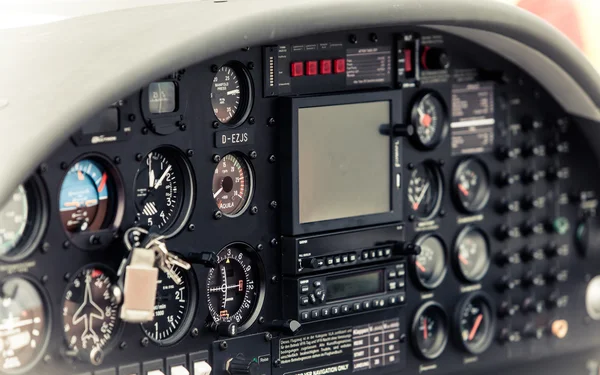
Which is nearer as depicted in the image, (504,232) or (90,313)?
(90,313)

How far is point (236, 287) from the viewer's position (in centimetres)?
416

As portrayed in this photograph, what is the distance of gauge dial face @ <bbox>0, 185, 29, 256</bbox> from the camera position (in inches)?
137

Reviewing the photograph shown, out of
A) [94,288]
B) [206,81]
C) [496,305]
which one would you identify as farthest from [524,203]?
[94,288]

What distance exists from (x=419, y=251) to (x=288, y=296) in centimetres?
56

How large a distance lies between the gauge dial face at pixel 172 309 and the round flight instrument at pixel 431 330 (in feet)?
3.57

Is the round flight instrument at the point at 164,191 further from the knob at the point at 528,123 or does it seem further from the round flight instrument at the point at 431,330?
the knob at the point at 528,123

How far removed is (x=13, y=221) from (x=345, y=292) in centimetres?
134

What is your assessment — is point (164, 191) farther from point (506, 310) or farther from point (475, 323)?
point (506, 310)

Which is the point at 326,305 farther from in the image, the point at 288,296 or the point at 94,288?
the point at 94,288

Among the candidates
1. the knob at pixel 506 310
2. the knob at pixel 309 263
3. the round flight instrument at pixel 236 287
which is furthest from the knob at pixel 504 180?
the round flight instrument at pixel 236 287

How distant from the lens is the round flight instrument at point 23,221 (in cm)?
349

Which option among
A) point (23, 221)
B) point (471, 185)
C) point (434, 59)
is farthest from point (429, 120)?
point (23, 221)

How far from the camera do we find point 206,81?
13.0 feet

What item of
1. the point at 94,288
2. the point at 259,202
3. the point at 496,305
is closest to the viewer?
the point at 94,288
